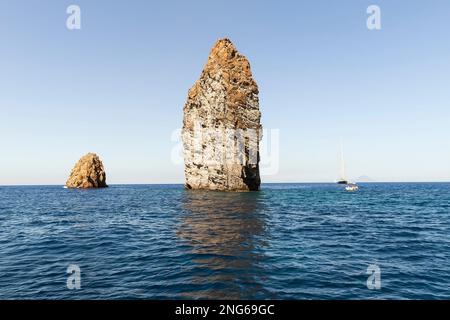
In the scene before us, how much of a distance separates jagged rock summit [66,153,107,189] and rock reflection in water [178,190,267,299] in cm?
10325

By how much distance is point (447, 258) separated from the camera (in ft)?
46.2

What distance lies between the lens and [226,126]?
64.2 m

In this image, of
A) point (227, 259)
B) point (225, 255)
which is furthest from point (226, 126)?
point (227, 259)

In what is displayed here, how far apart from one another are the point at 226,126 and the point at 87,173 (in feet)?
252

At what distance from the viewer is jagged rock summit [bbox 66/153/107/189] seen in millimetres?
113438

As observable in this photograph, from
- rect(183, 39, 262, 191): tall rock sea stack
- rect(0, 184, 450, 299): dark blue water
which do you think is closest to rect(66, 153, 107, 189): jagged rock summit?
rect(183, 39, 262, 191): tall rock sea stack

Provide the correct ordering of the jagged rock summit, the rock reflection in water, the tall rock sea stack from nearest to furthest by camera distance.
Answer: the rock reflection in water
the tall rock sea stack
the jagged rock summit

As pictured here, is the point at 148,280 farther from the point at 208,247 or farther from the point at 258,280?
the point at 208,247

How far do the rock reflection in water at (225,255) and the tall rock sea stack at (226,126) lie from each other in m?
39.1

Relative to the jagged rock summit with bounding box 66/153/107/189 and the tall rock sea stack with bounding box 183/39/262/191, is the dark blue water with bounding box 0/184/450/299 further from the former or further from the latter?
the jagged rock summit with bounding box 66/153/107/189

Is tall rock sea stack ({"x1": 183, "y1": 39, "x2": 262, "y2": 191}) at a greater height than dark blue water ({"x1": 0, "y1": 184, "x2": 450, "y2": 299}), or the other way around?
tall rock sea stack ({"x1": 183, "y1": 39, "x2": 262, "y2": 191})

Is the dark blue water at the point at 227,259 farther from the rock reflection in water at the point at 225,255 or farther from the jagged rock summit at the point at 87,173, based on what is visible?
the jagged rock summit at the point at 87,173
